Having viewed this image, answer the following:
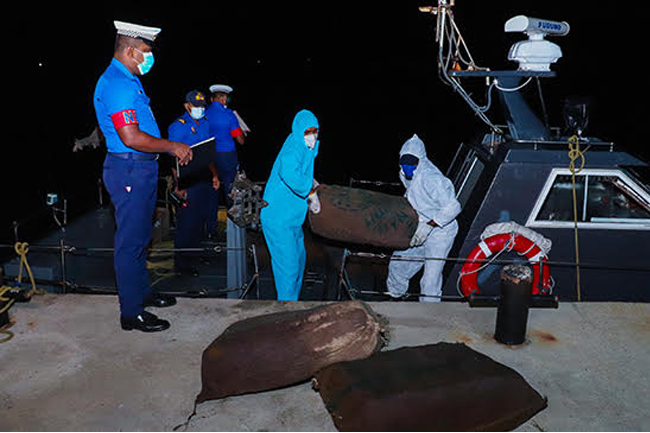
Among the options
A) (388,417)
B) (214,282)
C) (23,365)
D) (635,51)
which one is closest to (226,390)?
(388,417)

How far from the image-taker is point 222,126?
798 cm

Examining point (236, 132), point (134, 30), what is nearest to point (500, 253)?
point (134, 30)

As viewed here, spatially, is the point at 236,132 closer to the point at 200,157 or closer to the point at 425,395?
the point at 200,157

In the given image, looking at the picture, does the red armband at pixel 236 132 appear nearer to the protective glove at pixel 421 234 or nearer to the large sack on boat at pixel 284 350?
the protective glove at pixel 421 234

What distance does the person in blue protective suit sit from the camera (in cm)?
498

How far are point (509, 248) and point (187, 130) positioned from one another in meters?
3.91

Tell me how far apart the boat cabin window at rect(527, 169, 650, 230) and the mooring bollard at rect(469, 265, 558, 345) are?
4.54 feet

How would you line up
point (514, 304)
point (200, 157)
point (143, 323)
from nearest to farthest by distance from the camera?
point (514, 304), point (143, 323), point (200, 157)

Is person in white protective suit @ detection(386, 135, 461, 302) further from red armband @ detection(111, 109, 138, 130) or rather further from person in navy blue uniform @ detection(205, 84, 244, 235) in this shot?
person in navy blue uniform @ detection(205, 84, 244, 235)

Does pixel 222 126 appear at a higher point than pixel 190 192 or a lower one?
higher

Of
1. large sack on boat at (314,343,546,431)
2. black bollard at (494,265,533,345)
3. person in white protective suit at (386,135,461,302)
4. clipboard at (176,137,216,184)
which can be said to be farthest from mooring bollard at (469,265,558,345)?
clipboard at (176,137,216,184)

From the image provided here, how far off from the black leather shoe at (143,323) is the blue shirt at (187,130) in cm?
293

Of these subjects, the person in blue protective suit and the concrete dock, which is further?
the person in blue protective suit

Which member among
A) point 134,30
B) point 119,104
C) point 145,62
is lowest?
point 119,104
